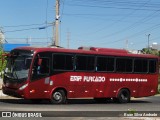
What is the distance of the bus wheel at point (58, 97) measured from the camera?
80.6ft

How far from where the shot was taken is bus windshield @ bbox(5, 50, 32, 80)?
2344 centimetres

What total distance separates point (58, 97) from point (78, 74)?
1716 millimetres

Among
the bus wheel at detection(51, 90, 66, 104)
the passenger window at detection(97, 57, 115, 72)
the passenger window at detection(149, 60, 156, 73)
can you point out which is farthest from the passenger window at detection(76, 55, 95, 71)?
the passenger window at detection(149, 60, 156, 73)

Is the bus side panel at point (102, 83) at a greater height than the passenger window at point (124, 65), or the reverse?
the passenger window at point (124, 65)

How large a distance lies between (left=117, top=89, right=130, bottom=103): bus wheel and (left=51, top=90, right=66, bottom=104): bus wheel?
163 inches

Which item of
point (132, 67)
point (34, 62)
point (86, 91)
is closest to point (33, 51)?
point (34, 62)

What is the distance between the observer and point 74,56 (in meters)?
25.1

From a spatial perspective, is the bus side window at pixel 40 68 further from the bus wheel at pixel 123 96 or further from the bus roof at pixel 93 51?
the bus wheel at pixel 123 96

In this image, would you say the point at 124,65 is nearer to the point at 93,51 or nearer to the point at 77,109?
the point at 93,51

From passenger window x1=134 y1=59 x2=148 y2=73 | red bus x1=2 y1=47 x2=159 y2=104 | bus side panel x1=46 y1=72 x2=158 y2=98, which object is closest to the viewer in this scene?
red bus x1=2 y1=47 x2=159 y2=104

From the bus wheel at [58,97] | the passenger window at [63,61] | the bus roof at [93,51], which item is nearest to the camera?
the bus roof at [93,51]

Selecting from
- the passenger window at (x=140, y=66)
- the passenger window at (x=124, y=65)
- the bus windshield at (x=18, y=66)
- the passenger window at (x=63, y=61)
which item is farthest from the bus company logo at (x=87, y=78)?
the bus windshield at (x=18, y=66)

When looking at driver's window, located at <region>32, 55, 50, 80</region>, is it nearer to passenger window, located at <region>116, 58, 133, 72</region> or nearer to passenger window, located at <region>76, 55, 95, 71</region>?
passenger window, located at <region>76, 55, 95, 71</region>

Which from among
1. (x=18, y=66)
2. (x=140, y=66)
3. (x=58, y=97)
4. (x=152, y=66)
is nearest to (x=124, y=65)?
(x=140, y=66)
